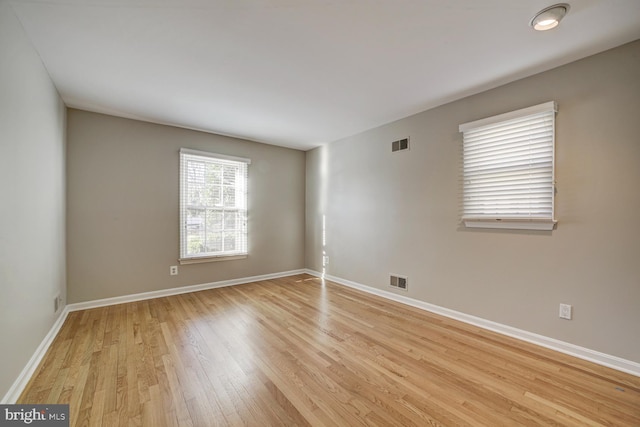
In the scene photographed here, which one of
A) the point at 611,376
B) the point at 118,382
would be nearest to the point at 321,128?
the point at 118,382

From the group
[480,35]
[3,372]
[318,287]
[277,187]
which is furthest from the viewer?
[277,187]

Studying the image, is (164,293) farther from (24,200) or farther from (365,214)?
(365,214)

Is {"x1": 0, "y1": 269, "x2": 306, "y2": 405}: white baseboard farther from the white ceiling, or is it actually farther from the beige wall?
the white ceiling

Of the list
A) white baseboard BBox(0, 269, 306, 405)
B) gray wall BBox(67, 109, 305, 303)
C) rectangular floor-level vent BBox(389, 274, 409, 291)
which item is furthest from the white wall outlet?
gray wall BBox(67, 109, 305, 303)

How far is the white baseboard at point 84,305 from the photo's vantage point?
1706 millimetres

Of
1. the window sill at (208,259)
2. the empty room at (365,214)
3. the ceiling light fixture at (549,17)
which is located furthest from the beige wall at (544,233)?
the window sill at (208,259)

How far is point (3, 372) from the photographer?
154 centimetres

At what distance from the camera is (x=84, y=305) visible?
10.8 feet

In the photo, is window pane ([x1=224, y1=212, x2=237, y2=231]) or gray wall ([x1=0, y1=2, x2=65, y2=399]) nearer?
gray wall ([x1=0, y1=2, x2=65, y2=399])

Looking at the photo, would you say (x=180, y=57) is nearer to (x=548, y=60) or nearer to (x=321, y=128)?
(x=321, y=128)

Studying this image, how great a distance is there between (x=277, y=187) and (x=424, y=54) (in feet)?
11.2

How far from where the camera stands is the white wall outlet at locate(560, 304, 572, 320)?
228 centimetres

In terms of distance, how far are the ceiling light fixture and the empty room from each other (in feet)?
0.04

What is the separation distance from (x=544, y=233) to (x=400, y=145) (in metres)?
1.89
